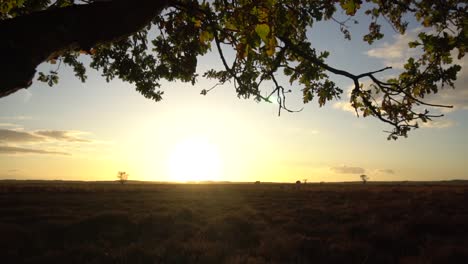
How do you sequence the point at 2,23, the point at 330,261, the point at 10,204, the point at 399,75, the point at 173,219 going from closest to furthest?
the point at 2,23 < the point at 399,75 < the point at 330,261 < the point at 173,219 < the point at 10,204

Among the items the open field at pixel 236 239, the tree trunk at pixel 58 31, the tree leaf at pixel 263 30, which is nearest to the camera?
the tree trunk at pixel 58 31

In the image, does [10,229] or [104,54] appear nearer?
[104,54]

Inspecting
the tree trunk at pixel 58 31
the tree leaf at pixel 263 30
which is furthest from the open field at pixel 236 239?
the tree trunk at pixel 58 31

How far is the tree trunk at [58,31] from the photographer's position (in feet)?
8.33

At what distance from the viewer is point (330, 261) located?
12.6m

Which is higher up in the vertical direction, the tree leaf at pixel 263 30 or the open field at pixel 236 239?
the tree leaf at pixel 263 30

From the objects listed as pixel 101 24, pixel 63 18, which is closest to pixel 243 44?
pixel 101 24

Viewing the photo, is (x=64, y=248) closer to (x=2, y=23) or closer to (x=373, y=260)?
(x=373, y=260)

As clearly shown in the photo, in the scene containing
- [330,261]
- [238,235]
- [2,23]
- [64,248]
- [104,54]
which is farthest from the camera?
[238,235]

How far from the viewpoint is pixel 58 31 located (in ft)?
9.02

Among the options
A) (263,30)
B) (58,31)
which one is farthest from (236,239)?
(58,31)

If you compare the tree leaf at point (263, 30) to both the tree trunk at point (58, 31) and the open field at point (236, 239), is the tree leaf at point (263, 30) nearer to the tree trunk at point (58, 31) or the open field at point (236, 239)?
the tree trunk at point (58, 31)

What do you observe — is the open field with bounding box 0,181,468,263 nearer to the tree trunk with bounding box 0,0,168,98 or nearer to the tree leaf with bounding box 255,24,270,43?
the tree leaf with bounding box 255,24,270,43

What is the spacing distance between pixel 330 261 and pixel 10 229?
15.3m
